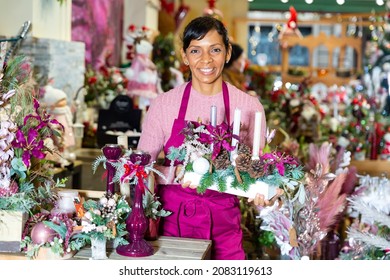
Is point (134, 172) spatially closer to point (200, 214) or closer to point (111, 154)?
point (111, 154)

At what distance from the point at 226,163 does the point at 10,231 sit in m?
0.73

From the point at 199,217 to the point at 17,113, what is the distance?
77 centimetres

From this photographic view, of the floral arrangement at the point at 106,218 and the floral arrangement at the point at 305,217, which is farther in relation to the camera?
the floral arrangement at the point at 305,217

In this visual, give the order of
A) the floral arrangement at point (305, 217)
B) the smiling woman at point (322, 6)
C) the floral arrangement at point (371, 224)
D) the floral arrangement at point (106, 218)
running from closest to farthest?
the floral arrangement at point (106, 218) < the floral arrangement at point (371, 224) < the floral arrangement at point (305, 217) < the smiling woman at point (322, 6)

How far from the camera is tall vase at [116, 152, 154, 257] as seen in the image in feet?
7.13

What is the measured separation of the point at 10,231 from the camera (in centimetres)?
221

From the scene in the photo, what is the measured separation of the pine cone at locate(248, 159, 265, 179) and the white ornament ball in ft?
0.46

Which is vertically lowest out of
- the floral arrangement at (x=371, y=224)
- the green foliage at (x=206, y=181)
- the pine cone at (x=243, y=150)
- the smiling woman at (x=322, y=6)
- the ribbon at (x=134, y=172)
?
the floral arrangement at (x=371, y=224)

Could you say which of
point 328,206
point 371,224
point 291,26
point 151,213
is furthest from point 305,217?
point 291,26

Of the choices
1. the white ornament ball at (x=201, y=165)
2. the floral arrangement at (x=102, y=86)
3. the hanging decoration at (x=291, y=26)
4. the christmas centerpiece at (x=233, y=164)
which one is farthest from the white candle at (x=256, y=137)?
the hanging decoration at (x=291, y=26)

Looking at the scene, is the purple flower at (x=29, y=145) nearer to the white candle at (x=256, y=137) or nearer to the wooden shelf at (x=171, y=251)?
the wooden shelf at (x=171, y=251)

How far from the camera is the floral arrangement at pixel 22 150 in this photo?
2.21 metres

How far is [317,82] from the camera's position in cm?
1102

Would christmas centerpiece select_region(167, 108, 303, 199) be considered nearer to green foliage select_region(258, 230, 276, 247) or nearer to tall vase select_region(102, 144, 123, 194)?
tall vase select_region(102, 144, 123, 194)
